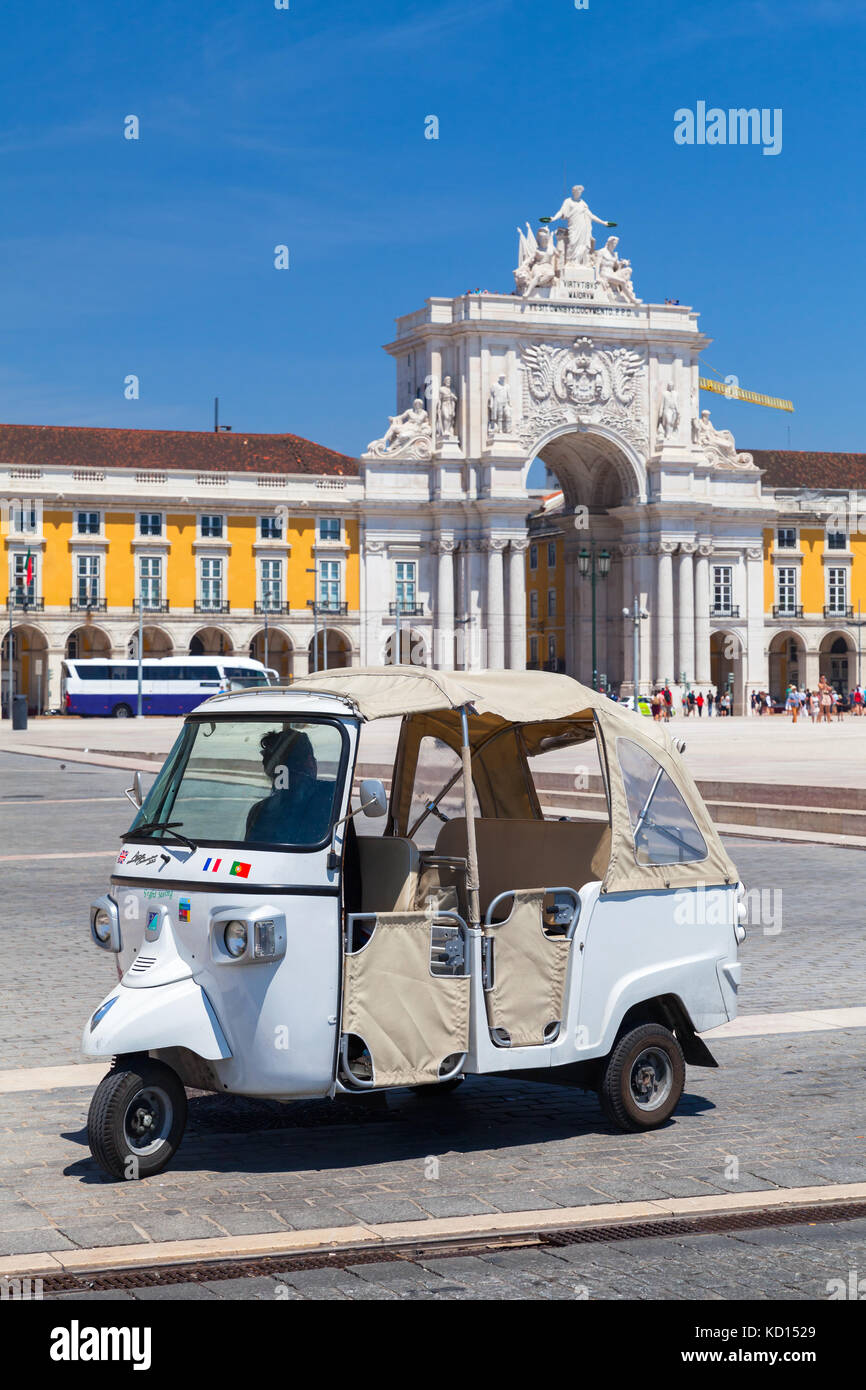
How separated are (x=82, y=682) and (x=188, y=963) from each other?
70582 millimetres

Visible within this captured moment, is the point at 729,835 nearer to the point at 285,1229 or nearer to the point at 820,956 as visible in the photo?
the point at 820,956

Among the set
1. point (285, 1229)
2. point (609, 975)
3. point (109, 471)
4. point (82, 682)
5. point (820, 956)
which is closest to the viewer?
point (285, 1229)

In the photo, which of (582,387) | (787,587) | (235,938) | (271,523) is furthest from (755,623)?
(235,938)

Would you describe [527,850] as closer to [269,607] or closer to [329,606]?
[269,607]

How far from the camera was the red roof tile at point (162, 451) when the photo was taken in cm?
8294

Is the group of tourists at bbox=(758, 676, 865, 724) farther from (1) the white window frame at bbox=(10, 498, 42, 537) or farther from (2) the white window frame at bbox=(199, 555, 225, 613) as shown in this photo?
(1) the white window frame at bbox=(10, 498, 42, 537)

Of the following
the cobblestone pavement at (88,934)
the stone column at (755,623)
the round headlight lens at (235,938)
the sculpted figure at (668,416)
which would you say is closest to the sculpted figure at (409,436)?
the sculpted figure at (668,416)

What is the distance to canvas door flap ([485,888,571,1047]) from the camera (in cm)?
669

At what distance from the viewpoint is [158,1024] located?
6.13 m

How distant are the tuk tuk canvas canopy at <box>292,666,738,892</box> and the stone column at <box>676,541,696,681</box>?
76.9m

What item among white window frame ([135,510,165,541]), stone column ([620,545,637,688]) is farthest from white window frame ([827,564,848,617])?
white window frame ([135,510,165,541])

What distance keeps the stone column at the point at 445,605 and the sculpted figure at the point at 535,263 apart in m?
13.0

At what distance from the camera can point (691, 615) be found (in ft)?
277
